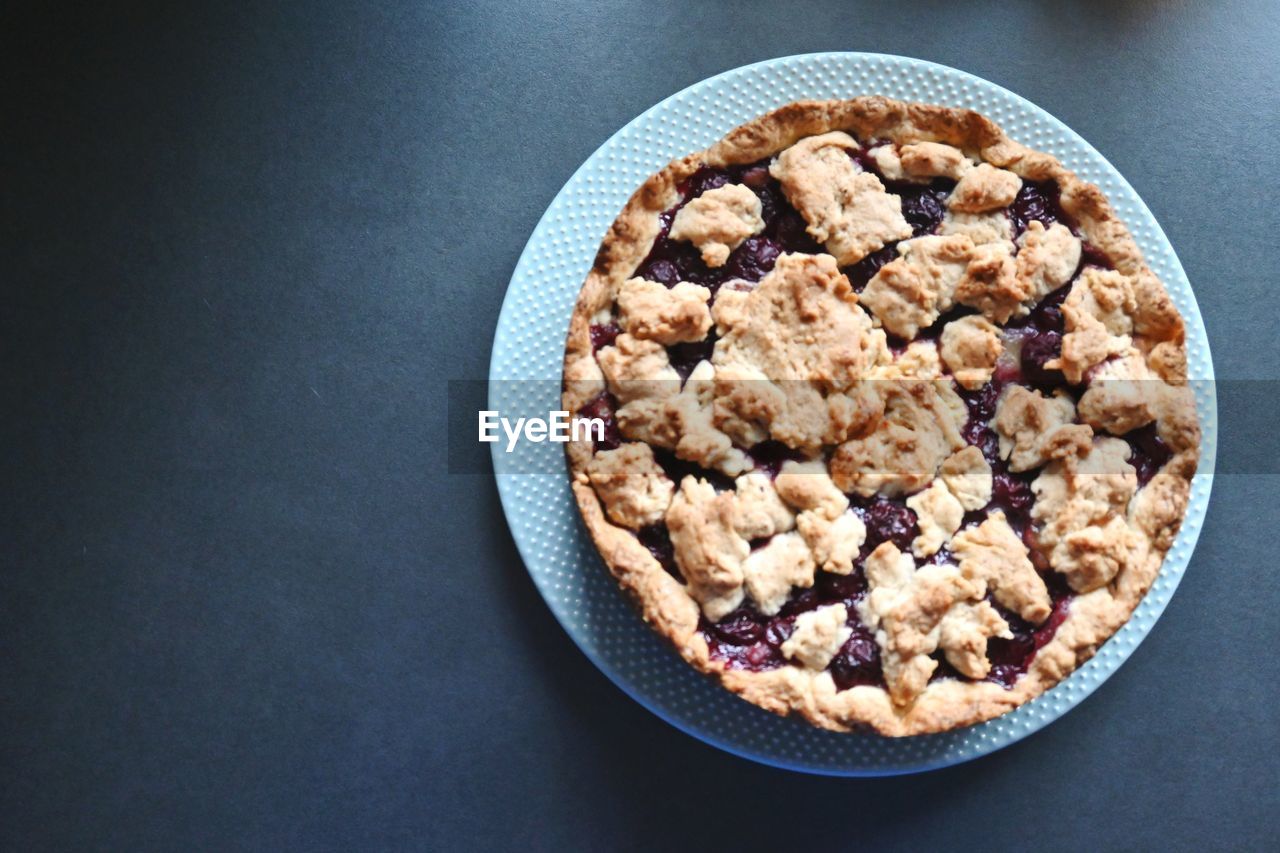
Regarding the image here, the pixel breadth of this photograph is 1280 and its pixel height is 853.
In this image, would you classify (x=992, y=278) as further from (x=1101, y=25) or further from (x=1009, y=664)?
(x=1101, y=25)

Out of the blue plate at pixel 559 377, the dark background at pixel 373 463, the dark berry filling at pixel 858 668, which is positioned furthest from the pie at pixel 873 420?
the dark background at pixel 373 463

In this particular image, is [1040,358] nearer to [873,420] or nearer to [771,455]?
[873,420]

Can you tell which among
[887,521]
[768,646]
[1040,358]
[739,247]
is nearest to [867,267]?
[739,247]

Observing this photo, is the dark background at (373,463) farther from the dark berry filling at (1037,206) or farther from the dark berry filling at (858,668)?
the dark berry filling at (858,668)

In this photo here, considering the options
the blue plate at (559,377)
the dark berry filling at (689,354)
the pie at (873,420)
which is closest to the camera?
the pie at (873,420)

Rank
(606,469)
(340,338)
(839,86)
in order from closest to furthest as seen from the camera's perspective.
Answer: (606,469) < (839,86) < (340,338)

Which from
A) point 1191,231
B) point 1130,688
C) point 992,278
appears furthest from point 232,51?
point 1130,688

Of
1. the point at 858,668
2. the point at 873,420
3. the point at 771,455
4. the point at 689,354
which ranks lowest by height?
the point at 858,668
